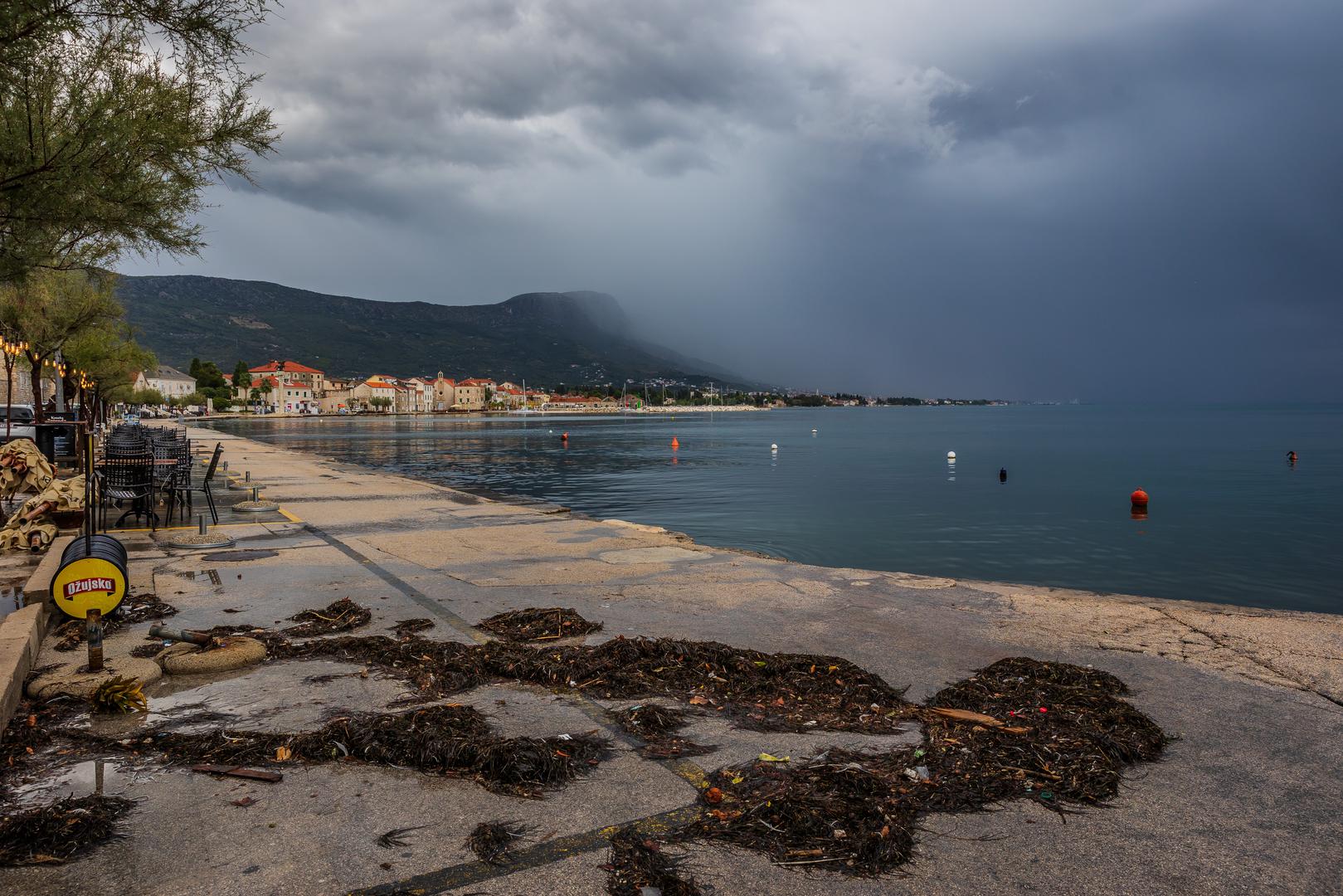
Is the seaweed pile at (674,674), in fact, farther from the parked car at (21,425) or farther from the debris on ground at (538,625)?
the parked car at (21,425)

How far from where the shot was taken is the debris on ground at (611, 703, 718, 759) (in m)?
4.41

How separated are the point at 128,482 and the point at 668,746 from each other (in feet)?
39.5

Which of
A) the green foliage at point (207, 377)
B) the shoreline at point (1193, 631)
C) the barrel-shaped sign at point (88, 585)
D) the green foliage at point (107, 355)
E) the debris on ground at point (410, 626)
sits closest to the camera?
A: the barrel-shaped sign at point (88, 585)

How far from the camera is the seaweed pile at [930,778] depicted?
3.50 meters

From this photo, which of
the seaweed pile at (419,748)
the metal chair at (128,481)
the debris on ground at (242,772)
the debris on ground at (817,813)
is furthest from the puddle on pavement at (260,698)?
the metal chair at (128,481)

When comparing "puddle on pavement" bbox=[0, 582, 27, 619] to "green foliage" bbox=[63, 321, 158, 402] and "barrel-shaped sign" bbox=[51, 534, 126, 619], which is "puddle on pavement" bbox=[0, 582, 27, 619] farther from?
"green foliage" bbox=[63, 321, 158, 402]

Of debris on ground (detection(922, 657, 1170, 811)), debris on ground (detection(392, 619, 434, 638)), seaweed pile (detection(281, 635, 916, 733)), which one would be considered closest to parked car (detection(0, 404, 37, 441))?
debris on ground (detection(392, 619, 434, 638))

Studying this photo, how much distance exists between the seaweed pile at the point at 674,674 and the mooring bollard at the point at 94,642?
3.74ft

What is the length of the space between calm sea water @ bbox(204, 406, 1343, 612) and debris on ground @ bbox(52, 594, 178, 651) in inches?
484

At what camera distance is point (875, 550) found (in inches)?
741

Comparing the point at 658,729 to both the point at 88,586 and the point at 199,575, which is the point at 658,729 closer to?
the point at 88,586

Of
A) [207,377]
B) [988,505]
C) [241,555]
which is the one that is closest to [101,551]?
[241,555]

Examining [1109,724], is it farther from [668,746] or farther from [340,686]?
[340,686]

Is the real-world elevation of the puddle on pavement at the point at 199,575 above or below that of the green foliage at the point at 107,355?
below
